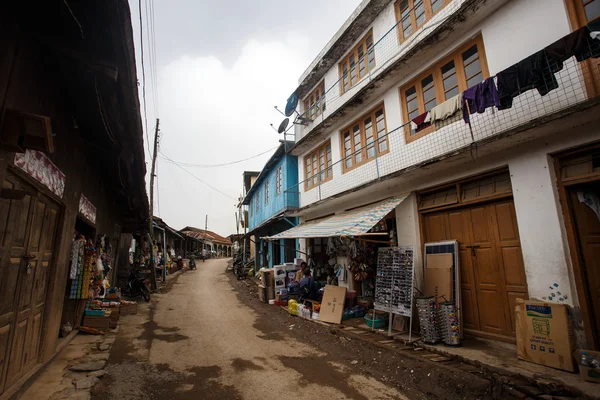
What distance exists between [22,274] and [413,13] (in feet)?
29.8

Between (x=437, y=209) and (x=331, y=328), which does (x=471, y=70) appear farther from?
(x=331, y=328)

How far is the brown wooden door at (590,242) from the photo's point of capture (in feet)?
14.1

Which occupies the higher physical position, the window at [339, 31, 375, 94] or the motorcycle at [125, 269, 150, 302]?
the window at [339, 31, 375, 94]

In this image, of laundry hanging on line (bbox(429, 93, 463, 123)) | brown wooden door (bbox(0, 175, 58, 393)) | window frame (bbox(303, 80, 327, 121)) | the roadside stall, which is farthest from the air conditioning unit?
window frame (bbox(303, 80, 327, 121))

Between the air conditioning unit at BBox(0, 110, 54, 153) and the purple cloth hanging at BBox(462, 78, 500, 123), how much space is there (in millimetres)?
5683

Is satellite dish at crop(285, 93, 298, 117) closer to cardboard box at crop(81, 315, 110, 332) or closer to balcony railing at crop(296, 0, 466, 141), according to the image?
balcony railing at crop(296, 0, 466, 141)

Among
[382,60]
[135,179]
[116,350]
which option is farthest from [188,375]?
[382,60]

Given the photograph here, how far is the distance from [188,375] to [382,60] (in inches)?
332

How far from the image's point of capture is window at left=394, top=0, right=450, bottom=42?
6930mm

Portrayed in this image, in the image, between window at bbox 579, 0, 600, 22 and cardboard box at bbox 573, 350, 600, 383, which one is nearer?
cardboard box at bbox 573, 350, 600, 383

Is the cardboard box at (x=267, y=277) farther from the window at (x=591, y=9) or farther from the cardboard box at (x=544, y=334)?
the window at (x=591, y=9)

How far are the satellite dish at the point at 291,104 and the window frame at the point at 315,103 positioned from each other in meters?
0.42

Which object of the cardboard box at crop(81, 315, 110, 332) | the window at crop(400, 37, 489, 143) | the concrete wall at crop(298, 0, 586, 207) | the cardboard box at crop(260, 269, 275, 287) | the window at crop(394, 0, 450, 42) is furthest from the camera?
the cardboard box at crop(260, 269, 275, 287)

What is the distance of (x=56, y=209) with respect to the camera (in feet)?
15.1
